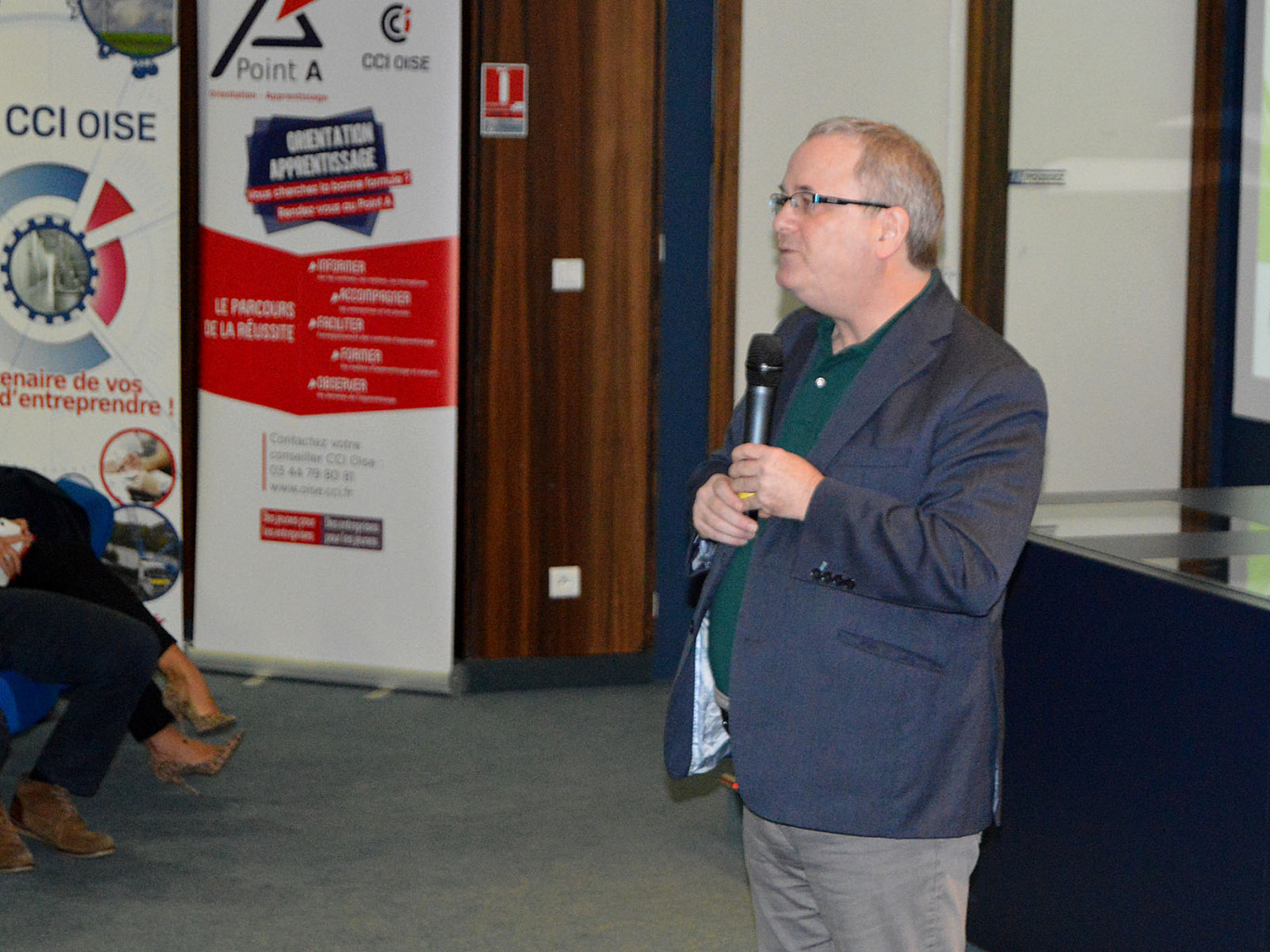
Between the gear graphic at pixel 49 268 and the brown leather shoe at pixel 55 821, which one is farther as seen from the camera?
the gear graphic at pixel 49 268

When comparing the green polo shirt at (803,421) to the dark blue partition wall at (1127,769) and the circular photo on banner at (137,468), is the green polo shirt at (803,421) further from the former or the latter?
the circular photo on banner at (137,468)

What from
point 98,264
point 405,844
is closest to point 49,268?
point 98,264

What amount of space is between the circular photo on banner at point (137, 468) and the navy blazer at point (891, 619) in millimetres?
3446

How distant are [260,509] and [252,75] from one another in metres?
1.35

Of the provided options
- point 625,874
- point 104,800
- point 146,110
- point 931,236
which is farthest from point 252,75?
point 931,236

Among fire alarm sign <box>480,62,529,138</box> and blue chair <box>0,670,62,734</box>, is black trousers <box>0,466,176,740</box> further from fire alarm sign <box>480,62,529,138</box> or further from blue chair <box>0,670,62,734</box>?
fire alarm sign <box>480,62,529,138</box>

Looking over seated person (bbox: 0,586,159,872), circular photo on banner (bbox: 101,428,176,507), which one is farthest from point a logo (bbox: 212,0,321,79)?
seated person (bbox: 0,586,159,872)

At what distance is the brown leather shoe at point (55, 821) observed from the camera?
356 cm

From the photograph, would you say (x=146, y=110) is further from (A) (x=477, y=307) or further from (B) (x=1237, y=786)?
(B) (x=1237, y=786)

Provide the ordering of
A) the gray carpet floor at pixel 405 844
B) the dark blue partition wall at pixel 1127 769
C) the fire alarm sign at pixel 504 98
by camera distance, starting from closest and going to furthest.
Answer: the dark blue partition wall at pixel 1127 769
the gray carpet floor at pixel 405 844
the fire alarm sign at pixel 504 98

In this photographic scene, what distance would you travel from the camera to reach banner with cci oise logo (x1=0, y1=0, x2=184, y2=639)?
4.77 meters

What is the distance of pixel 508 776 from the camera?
4.17 metres

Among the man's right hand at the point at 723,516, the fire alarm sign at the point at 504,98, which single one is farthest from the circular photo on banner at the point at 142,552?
the man's right hand at the point at 723,516

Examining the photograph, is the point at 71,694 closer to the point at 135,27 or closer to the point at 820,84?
the point at 135,27
